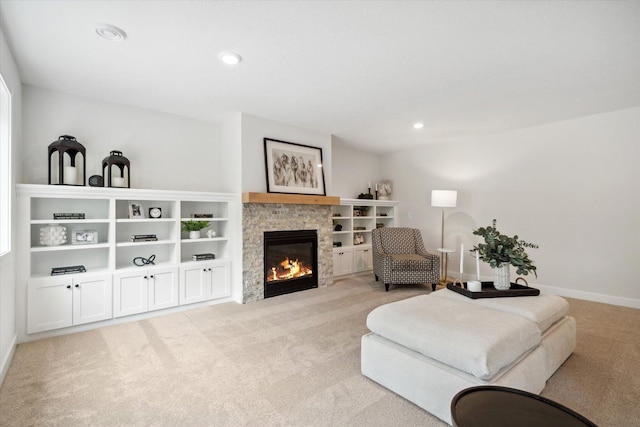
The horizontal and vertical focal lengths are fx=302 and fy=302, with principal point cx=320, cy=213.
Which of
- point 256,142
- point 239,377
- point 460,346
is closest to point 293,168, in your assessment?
point 256,142

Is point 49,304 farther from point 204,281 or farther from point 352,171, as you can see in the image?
point 352,171

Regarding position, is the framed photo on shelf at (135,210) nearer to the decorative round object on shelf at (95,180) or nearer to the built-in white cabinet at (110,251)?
the built-in white cabinet at (110,251)

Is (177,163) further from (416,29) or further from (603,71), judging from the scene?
(603,71)

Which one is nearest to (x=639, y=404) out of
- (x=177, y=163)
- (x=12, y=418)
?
(x=12, y=418)

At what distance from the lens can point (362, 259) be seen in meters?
5.90

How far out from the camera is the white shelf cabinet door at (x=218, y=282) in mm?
4043

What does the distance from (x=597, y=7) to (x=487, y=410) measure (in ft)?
8.29

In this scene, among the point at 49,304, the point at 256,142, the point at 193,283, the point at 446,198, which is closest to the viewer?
the point at 49,304

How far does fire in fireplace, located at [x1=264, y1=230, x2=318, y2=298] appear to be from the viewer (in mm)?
4367

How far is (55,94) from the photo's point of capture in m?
3.35

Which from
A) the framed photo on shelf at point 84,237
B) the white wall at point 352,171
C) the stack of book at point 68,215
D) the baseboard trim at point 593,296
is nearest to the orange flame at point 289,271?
the white wall at point 352,171

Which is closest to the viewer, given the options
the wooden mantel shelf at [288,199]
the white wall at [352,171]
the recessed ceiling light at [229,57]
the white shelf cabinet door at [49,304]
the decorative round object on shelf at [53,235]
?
the recessed ceiling light at [229,57]

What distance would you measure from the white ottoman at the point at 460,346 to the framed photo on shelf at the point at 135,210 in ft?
9.99

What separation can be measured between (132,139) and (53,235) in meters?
1.44
